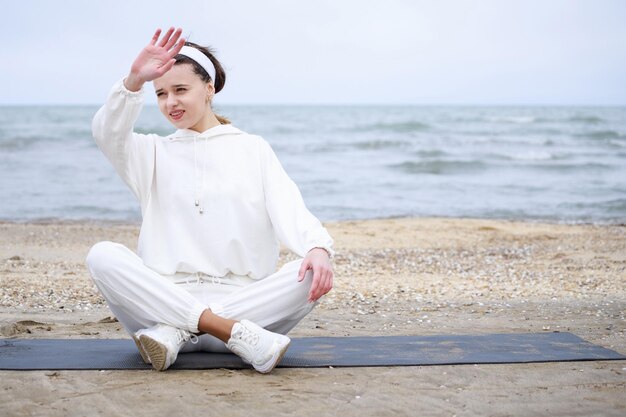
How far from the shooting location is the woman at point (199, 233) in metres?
3.65

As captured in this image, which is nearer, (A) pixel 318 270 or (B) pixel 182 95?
(A) pixel 318 270

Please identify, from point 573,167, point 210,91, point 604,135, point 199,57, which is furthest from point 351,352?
point 604,135

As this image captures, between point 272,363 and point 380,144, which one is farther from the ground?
point 272,363

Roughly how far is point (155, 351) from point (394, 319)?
6.87ft

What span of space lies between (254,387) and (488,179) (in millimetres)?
15907

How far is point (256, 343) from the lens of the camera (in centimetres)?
365

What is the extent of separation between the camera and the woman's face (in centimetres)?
387

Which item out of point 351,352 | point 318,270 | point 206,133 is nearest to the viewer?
point 318,270

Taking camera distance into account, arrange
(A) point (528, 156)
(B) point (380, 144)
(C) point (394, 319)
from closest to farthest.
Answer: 1. (C) point (394, 319)
2. (A) point (528, 156)
3. (B) point (380, 144)

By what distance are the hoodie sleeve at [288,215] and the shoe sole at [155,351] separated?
2.46 feet

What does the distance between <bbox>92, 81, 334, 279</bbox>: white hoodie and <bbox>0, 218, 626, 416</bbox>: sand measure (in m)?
0.55

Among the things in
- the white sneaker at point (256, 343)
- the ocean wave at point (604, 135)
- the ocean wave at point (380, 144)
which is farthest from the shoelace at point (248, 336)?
the ocean wave at point (604, 135)

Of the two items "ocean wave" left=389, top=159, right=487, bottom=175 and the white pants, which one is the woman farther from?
"ocean wave" left=389, top=159, right=487, bottom=175

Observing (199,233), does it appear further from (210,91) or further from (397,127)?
(397,127)
